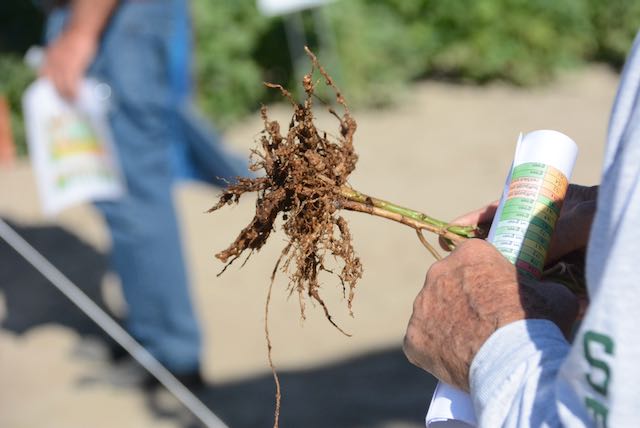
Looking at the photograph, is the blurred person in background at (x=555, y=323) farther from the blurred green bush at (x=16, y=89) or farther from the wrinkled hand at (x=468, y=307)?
the blurred green bush at (x=16, y=89)

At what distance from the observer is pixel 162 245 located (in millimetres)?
3723

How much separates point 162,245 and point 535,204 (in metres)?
2.43

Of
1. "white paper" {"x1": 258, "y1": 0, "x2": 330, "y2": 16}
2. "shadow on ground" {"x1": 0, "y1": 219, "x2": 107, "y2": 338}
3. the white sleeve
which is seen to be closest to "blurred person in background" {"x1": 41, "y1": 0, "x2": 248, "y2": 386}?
"shadow on ground" {"x1": 0, "y1": 219, "x2": 107, "y2": 338}

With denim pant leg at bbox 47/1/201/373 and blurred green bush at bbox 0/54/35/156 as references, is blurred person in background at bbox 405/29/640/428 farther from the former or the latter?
blurred green bush at bbox 0/54/35/156

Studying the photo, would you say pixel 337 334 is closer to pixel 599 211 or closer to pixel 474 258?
pixel 474 258

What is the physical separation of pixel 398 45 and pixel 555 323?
532 centimetres

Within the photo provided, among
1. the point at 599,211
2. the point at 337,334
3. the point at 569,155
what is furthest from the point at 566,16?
the point at 599,211

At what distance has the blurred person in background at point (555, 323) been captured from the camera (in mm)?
1041

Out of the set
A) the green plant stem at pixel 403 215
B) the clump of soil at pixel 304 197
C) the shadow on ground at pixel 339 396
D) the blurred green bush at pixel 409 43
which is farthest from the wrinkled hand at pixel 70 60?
the blurred green bush at pixel 409 43

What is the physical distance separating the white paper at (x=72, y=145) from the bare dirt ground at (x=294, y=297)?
2.85 ft

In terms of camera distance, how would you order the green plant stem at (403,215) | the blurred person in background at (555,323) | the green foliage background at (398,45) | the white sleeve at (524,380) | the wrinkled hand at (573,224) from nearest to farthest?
the blurred person in background at (555,323), the white sleeve at (524,380), the wrinkled hand at (573,224), the green plant stem at (403,215), the green foliage background at (398,45)

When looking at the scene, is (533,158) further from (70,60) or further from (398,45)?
(398,45)

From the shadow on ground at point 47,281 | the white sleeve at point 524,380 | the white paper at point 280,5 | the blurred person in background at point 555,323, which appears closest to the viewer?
the blurred person in background at point 555,323

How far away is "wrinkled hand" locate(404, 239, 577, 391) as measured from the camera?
51.8 inches
